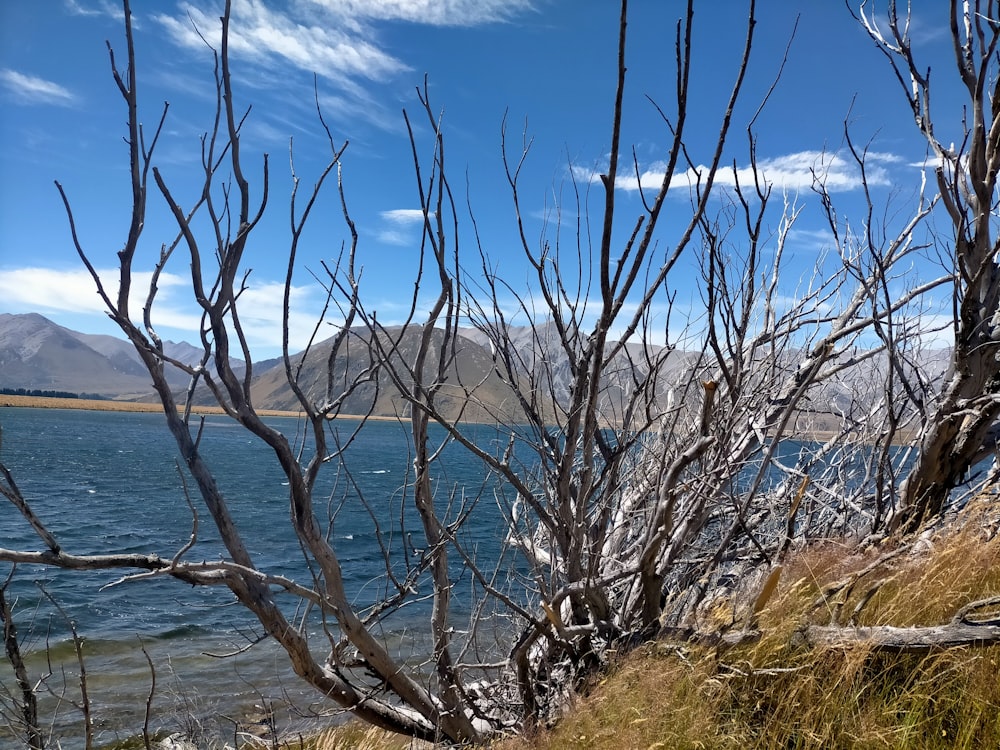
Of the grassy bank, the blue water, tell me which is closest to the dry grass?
the grassy bank

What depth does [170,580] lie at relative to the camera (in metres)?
20.9

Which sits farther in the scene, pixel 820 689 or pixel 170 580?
pixel 170 580

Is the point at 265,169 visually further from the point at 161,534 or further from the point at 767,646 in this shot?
the point at 161,534

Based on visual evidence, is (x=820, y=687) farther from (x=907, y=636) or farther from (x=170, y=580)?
(x=170, y=580)

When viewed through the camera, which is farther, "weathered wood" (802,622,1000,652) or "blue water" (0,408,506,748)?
"blue water" (0,408,506,748)

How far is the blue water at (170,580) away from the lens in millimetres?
10734

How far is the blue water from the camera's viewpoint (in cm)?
1073

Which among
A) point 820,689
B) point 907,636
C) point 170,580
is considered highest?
point 907,636

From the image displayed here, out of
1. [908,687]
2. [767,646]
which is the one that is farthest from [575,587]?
[908,687]

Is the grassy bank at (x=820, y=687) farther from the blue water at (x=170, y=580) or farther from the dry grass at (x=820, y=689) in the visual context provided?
the blue water at (x=170, y=580)

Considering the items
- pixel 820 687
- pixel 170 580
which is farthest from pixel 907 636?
pixel 170 580

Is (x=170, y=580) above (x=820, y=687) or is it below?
below

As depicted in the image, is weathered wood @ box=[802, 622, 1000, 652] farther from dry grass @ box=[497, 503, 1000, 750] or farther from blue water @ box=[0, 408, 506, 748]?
blue water @ box=[0, 408, 506, 748]

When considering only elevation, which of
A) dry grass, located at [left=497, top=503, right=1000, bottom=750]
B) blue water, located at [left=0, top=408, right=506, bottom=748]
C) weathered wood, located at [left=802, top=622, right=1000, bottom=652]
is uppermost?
weathered wood, located at [left=802, top=622, right=1000, bottom=652]
